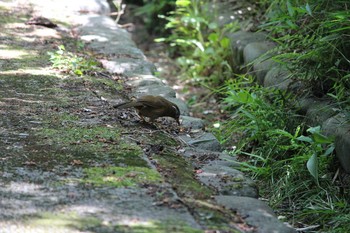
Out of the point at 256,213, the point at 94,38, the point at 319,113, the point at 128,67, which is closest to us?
the point at 256,213

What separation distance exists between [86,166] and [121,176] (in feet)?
0.67

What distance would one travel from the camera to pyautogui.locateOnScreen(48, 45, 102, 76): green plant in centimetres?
481

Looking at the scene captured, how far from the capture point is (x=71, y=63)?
4.84 meters

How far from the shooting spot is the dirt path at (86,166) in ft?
8.39

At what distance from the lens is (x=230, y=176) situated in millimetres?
3246

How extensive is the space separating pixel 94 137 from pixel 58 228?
1.08m

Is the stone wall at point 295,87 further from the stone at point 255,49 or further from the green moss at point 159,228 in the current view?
the green moss at point 159,228

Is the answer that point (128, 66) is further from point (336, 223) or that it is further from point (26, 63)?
point (336, 223)

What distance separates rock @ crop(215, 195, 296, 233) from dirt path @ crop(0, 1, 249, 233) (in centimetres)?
8

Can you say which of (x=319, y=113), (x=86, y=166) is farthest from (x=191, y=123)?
(x=86, y=166)

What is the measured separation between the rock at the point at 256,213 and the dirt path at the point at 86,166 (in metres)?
0.08

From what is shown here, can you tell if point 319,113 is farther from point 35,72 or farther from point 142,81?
point 35,72

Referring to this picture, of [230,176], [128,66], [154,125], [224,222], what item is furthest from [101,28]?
[224,222]

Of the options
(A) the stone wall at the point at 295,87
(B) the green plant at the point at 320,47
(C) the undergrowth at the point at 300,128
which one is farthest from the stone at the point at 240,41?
(B) the green plant at the point at 320,47
